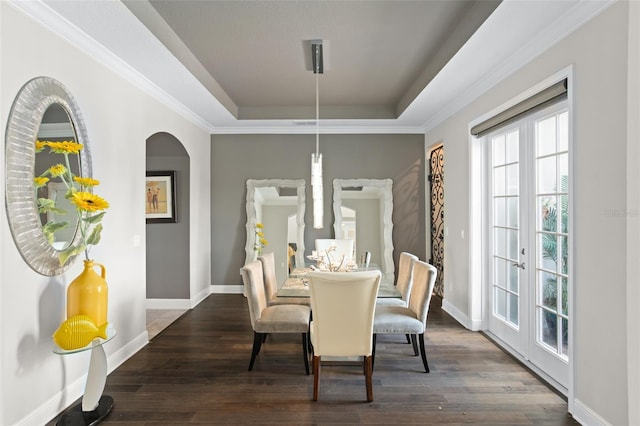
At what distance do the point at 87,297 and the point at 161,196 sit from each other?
9.98 ft

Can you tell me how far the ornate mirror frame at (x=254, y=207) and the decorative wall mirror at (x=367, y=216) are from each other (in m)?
0.51

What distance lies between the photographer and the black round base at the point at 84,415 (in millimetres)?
2324

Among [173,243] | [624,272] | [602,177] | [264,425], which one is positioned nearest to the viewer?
[624,272]

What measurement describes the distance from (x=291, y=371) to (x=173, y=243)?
2.93 meters

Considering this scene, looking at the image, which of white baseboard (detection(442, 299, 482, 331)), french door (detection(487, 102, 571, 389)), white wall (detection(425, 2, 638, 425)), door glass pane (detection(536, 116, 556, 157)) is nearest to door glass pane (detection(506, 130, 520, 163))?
french door (detection(487, 102, 571, 389))

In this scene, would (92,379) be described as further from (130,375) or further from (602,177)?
(602,177)

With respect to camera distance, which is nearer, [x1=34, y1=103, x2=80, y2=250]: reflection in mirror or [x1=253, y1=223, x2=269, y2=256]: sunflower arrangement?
[x1=34, y1=103, x2=80, y2=250]: reflection in mirror

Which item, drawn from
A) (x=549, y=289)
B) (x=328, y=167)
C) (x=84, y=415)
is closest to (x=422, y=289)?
(x=549, y=289)

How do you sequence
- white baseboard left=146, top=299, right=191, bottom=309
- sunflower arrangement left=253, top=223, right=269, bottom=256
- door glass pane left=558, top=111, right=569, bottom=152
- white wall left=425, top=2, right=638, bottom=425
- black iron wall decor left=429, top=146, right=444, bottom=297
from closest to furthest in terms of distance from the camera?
white wall left=425, top=2, right=638, bottom=425 → door glass pane left=558, top=111, right=569, bottom=152 → white baseboard left=146, top=299, right=191, bottom=309 → black iron wall decor left=429, top=146, right=444, bottom=297 → sunflower arrangement left=253, top=223, right=269, bottom=256

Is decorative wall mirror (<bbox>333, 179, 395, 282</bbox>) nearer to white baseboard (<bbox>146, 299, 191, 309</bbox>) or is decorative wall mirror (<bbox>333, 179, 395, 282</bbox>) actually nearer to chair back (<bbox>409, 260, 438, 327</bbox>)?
white baseboard (<bbox>146, 299, 191, 309</bbox>)

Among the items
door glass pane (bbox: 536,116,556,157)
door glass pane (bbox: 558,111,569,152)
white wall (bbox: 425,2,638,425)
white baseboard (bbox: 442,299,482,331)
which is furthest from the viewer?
white baseboard (bbox: 442,299,482,331)

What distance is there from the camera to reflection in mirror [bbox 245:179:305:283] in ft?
19.2

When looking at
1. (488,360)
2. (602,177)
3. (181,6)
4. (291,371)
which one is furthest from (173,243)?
(602,177)

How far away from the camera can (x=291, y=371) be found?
3127 mm
